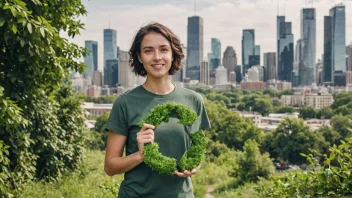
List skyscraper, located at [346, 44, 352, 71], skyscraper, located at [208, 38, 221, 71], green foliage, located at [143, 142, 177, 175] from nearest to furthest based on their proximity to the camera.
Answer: green foliage, located at [143, 142, 177, 175] < skyscraper, located at [346, 44, 352, 71] < skyscraper, located at [208, 38, 221, 71]

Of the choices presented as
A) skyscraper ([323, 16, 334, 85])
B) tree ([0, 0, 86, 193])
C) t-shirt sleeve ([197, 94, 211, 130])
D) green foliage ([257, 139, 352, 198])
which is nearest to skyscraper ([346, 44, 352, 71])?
skyscraper ([323, 16, 334, 85])

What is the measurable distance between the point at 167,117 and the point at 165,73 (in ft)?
0.64

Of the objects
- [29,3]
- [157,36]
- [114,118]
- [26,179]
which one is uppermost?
[29,3]

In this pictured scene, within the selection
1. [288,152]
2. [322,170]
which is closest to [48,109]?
[322,170]

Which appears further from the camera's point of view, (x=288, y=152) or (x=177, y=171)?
(x=288, y=152)

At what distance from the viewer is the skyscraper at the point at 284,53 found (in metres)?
116

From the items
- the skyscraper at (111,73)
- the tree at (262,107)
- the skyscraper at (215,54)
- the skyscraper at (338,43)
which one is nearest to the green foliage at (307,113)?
the tree at (262,107)

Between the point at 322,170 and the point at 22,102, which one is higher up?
the point at 22,102

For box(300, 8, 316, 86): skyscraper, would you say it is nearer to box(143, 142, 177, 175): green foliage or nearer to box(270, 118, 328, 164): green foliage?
box(270, 118, 328, 164): green foliage

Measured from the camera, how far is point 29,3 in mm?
4293

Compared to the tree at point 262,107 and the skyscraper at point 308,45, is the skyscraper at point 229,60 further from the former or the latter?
the tree at point 262,107

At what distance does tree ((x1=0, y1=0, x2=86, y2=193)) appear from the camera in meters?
3.39

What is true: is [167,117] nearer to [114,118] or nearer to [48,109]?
[114,118]

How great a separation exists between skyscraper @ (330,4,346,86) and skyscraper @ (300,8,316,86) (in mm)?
9689
